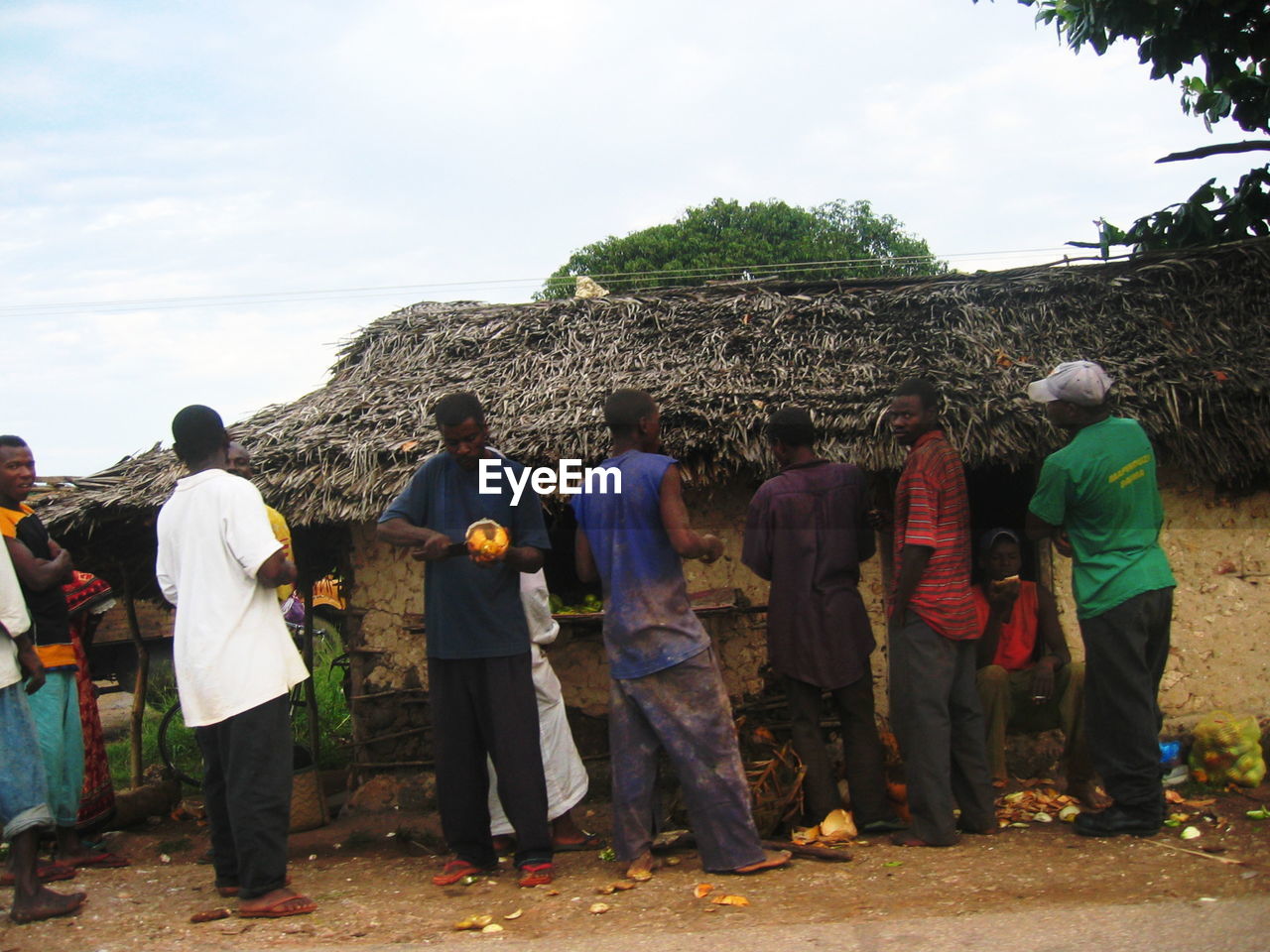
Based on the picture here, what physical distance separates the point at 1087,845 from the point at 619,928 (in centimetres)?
202

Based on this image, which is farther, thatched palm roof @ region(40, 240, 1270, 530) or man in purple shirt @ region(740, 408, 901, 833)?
thatched palm roof @ region(40, 240, 1270, 530)

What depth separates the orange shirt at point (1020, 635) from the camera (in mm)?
5898

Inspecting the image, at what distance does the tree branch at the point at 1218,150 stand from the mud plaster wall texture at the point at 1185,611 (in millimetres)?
3272

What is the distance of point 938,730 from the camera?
4746 mm

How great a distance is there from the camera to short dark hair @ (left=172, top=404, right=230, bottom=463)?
424 cm

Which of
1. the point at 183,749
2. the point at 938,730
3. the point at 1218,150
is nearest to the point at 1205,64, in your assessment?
the point at 1218,150

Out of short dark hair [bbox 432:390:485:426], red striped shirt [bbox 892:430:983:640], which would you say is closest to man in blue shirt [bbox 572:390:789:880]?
short dark hair [bbox 432:390:485:426]

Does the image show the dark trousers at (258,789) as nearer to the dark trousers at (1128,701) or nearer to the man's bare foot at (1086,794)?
the dark trousers at (1128,701)

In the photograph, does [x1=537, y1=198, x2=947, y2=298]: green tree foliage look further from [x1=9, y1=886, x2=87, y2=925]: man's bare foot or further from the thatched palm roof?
[x1=9, y1=886, x2=87, y2=925]: man's bare foot

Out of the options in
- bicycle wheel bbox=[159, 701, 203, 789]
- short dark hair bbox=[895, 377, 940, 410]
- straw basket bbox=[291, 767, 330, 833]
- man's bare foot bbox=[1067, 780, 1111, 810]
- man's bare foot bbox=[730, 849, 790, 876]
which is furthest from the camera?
bicycle wheel bbox=[159, 701, 203, 789]

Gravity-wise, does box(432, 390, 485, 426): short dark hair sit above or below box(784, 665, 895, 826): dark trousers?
above

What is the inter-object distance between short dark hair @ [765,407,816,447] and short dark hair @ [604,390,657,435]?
853 millimetres

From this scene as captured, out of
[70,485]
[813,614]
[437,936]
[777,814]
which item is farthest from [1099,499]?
[70,485]

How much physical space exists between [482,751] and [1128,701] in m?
2.60
